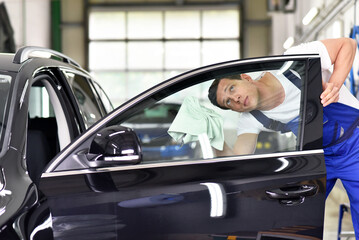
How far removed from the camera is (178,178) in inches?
89.5

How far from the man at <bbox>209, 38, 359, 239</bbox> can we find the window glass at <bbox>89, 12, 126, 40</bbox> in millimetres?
17382

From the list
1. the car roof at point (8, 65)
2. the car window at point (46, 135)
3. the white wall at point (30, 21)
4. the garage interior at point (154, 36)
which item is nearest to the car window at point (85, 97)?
the car window at point (46, 135)

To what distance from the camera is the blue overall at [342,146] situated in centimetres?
261

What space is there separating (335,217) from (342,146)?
206 inches

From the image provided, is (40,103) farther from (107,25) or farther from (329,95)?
(107,25)

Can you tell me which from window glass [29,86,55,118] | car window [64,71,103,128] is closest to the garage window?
car window [64,71,103,128]

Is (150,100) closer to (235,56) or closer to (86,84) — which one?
(86,84)

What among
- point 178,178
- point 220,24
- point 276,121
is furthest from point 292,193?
point 220,24

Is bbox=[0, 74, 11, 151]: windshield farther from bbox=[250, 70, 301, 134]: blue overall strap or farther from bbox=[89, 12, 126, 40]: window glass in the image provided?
bbox=[89, 12, 126, 40]: window glass

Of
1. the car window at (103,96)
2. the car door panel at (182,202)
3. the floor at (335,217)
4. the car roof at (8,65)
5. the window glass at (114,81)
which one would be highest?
the window glass at (114,81)

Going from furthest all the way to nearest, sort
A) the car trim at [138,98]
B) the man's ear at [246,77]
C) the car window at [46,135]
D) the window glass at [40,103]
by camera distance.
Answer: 1. the window glass at [40,103]
2. the car window at [46,135]
3. the man's ear at [246,77]
4. the car trim at [138,98]

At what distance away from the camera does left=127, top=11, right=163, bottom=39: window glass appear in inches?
776

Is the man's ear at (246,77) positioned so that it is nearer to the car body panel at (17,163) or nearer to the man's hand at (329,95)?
the man's hand at (329,95)

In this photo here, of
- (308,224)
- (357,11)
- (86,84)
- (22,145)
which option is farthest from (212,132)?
(357,11)
